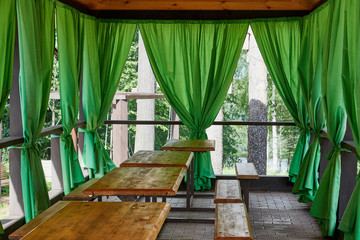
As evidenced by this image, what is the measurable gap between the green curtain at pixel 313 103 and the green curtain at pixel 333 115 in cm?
75

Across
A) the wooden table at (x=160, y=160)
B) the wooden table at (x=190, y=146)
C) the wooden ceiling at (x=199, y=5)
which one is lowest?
the wooden table at (x=160, y=160)

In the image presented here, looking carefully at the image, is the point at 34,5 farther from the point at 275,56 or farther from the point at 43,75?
the point at 275,56

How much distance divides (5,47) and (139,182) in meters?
1.50

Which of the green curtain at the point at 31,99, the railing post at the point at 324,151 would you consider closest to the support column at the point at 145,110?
the railing post at the point at 324,151

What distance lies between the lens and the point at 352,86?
13.1ft

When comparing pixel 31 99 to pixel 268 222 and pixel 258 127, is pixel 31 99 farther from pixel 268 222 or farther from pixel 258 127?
pixel 258 127

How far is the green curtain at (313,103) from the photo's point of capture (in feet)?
17.9

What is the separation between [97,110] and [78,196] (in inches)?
78.4

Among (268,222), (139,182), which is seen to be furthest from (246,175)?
(139,182)

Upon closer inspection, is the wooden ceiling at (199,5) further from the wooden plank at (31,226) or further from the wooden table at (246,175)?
the wooden plank at (31,226)

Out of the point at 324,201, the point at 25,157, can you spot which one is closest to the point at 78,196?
the point at 25,157

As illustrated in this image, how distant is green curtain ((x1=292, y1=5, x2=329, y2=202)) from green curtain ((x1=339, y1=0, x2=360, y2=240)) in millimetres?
1251

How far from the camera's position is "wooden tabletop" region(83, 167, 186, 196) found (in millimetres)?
3234

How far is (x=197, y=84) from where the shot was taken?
6.40 m
